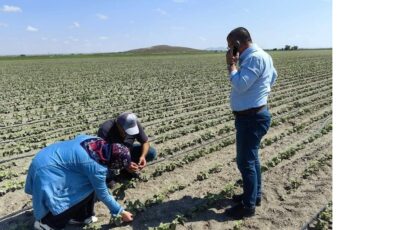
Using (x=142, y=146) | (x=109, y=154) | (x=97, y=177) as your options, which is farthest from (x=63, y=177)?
(x=142, y=146)

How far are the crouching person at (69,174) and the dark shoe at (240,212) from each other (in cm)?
129

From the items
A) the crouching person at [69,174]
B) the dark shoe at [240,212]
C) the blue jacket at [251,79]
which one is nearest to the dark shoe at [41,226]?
the crouching person at [69,174]

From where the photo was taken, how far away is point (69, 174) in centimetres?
429

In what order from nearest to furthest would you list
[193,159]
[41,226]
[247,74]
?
1. [247,74]
2. [41,226]
3. [193,159]

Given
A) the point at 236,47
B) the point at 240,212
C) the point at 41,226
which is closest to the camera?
the point at 236,47

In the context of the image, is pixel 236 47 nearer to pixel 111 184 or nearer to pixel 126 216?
pixel 126 216

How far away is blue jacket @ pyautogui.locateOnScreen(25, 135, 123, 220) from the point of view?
13.8 feet

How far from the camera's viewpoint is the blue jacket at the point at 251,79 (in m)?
4.03

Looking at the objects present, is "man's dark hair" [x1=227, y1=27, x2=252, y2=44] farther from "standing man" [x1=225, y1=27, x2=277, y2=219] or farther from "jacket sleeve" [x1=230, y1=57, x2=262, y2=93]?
"jacket sleeve" [x1=230, y1=57, x2=262, y2=93]

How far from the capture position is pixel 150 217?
4898mm

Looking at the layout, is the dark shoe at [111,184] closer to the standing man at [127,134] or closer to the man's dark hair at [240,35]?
the standing man at [127,134]

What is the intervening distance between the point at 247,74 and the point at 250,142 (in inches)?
30.8

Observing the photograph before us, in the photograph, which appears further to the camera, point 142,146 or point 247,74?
point 142,146

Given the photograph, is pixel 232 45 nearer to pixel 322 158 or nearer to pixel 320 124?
pixel 322 158
